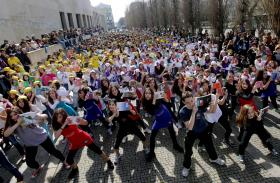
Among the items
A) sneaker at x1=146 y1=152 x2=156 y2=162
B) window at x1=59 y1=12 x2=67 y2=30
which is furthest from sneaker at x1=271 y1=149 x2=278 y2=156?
window at x1=59 y1=12 x2=67 y2=30

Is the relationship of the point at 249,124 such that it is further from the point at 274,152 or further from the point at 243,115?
the point at 274,152

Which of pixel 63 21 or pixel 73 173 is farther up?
pixel 63 21

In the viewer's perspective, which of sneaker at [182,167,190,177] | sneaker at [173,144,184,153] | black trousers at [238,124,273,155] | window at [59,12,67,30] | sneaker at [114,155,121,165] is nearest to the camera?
sneaker at [182,167,190,177]

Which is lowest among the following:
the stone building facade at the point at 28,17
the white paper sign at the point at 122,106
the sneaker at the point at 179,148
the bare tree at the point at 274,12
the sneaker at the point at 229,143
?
the sneaker at the point at 229,143

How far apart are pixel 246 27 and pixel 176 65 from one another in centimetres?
1315

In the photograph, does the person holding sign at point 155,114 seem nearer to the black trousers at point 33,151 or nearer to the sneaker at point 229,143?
the sneaker at point 229,143

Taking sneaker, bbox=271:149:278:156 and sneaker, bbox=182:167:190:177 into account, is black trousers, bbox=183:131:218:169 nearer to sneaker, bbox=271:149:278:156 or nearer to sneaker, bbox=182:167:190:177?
sneaker, bbox=182:167:190:177

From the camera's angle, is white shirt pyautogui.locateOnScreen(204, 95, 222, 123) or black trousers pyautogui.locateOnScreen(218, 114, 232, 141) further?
black trousers pyautogui.locateOnScreen(218, 114, 232, 141)

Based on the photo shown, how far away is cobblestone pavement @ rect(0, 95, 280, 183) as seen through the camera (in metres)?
4.87

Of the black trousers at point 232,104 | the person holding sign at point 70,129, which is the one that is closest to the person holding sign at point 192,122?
the person holding sign at point 70,129

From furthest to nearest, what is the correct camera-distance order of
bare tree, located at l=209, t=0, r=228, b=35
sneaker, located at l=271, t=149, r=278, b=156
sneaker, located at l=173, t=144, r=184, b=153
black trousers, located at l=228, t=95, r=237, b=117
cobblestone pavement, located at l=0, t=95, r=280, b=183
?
bare tree, located at l=209, t=0, r=228, b=35 → black trousers, located at l=228, t=95, r=237, b=117 → sneaker, located at l=173, t=144, r=184, b=153 → sneaker, located at l=271, t=149, r=278, b=156 → cobblestone pavement, located at l=0, t=95, r=280, b=183

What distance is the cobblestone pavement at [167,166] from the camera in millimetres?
4866

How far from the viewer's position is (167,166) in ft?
17.7

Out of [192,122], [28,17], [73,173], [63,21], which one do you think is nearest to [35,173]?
[73,173]
